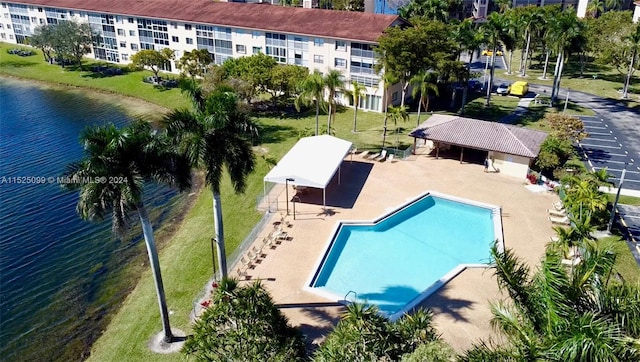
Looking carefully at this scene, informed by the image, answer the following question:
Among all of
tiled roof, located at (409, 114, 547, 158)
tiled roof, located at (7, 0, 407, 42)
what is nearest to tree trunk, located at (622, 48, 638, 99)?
tiled roof, located at (409, 114, 547, 158)

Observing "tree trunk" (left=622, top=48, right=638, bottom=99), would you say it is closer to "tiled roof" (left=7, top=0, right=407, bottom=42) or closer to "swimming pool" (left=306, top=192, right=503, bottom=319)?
"tiled roof" (left=7, top=0, right=407, bottom=42)

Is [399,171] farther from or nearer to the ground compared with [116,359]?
farther from the ground

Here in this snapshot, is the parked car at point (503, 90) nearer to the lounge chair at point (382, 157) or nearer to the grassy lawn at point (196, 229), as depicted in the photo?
the grassy lawn at point (196, 229)

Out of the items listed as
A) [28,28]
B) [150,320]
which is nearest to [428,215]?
[150,320]

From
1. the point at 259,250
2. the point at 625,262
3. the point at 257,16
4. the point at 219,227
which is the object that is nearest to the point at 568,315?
the point at 219,227

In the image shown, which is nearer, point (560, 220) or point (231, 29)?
point (560, 220)

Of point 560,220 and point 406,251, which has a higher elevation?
point 560,220

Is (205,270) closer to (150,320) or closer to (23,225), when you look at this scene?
(150,320)

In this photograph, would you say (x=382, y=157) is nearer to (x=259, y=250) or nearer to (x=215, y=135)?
(x=259, y=250)
